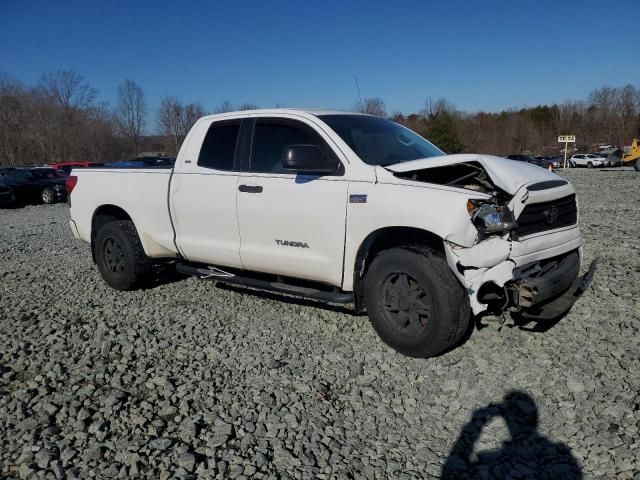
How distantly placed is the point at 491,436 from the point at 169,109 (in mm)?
43960

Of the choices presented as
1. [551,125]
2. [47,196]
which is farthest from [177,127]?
[551,125]

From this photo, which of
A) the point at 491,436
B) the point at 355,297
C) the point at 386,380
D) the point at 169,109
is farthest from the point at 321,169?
the point at 169,109

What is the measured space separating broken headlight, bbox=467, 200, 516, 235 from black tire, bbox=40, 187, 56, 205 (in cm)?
1996

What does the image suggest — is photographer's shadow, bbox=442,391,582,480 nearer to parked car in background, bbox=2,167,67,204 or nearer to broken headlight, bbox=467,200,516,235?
broken headlight, bbox=467,200,516,235

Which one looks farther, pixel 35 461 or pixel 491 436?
pixel 491 436

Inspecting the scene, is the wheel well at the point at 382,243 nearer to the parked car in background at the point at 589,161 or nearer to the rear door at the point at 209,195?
the rear door at the point at 209,195

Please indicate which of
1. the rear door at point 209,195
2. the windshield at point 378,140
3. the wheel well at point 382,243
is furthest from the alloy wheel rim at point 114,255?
the wheel well at point 382,243

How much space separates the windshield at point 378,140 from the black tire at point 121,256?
271 centimetres

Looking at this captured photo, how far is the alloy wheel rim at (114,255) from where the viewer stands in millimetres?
5680

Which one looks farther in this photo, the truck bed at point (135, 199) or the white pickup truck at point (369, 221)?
the truck bed at point (135, 199)

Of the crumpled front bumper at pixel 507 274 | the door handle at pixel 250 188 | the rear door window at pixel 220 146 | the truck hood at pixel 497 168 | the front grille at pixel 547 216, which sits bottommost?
the crumpled front bumper at pixel 507 274

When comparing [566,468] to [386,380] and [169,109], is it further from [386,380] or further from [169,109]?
[169,109]

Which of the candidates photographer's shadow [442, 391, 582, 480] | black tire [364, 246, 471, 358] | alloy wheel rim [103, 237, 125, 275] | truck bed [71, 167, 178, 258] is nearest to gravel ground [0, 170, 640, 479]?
photographer's shadow [442, 391, 582, 480]

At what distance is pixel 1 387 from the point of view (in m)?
3.53
